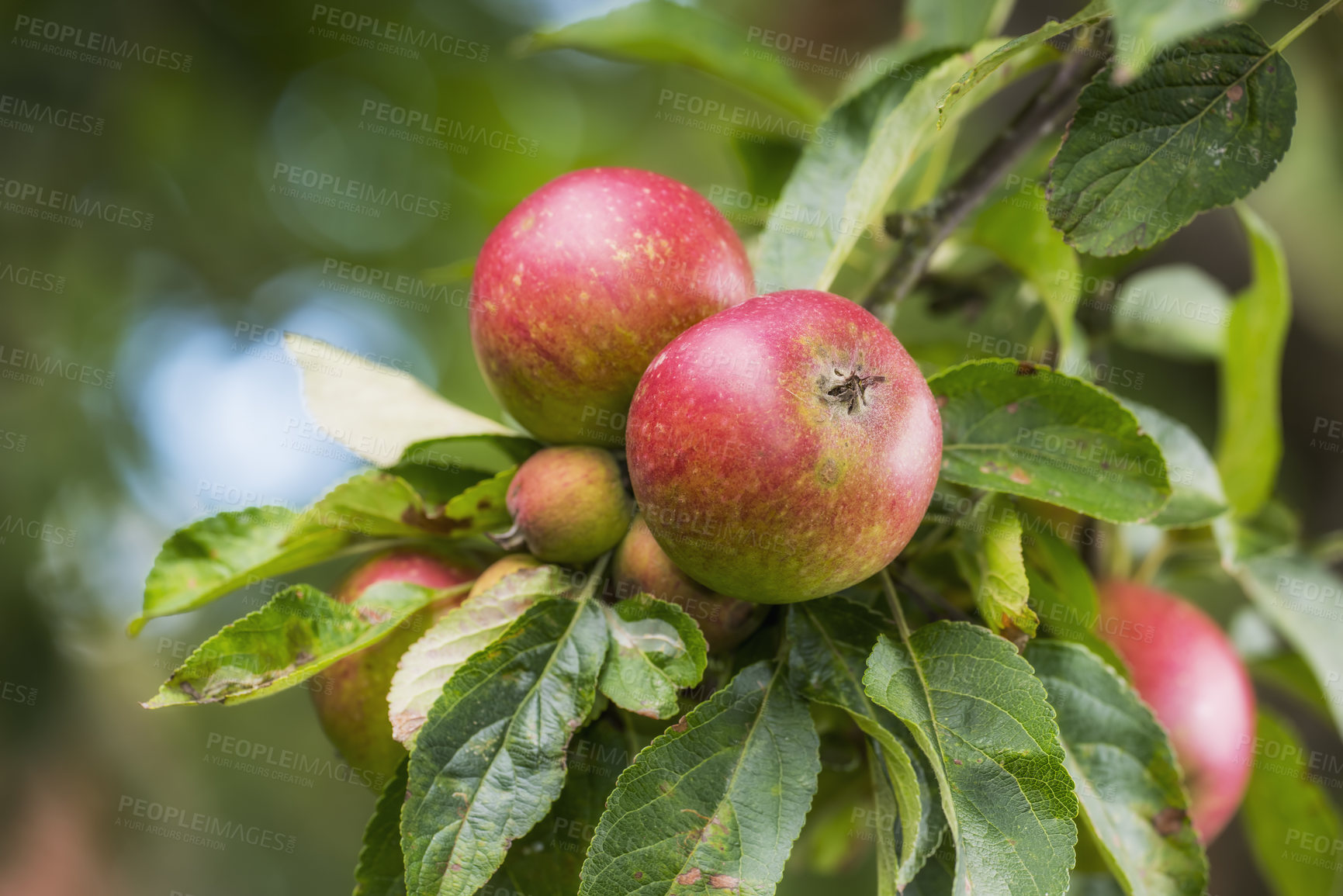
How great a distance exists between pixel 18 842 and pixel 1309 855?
380 centimetres

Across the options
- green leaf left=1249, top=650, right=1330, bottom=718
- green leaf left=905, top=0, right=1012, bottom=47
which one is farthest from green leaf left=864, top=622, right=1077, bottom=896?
green leaf left=1249, top=650, right=1330, bottom=718

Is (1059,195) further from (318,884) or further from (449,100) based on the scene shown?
(318,884)

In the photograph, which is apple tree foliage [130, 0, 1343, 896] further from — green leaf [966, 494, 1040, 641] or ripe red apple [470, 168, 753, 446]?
ripe red apple [470, 168, 753, 446]

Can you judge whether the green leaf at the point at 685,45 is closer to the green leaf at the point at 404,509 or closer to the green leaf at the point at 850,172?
the green leaf at the point at 850,172

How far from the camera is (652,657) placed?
0.83 m

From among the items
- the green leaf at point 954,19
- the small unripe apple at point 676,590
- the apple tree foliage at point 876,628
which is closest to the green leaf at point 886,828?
the apple tree foliage at point 876,628

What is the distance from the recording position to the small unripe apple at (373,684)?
3.21ft

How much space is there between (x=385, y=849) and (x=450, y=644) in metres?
0.23

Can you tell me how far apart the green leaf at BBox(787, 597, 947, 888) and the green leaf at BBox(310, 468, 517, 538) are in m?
0.34

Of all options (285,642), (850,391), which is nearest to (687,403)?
(850,391)

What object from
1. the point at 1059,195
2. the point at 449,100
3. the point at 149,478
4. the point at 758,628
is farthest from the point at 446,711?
the point at 149,478

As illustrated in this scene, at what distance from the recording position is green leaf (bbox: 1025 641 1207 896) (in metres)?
0.96

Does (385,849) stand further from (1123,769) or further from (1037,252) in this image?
(1037,252)

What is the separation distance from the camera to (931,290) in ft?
5.08
